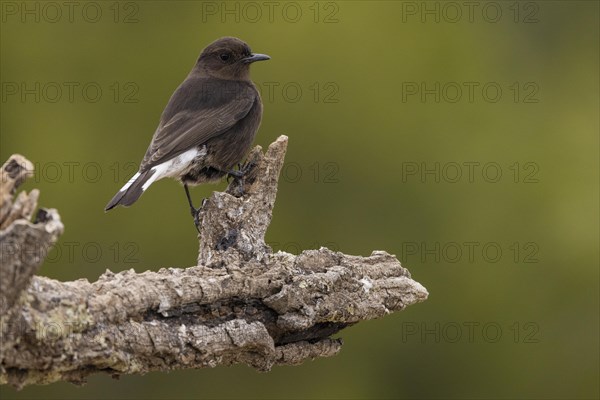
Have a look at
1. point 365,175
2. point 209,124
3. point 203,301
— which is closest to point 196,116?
point 209,124

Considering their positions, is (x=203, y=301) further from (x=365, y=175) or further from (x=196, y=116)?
(x=365, y=175)

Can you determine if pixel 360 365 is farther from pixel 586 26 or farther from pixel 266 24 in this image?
pixel 586 26

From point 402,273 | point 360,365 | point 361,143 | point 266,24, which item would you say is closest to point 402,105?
point 361,143

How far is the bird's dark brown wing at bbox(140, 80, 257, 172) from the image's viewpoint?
895 cm

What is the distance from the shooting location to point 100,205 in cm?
1408

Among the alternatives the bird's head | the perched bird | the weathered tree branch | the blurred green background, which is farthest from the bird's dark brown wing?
the blurred green background

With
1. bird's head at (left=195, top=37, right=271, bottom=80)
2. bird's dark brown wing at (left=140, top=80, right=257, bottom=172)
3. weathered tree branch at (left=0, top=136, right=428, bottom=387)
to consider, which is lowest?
weathered tree branch at (left=0, top=136, right=428, bottom=387)

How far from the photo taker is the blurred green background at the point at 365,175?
1425 cm

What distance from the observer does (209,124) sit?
930cm

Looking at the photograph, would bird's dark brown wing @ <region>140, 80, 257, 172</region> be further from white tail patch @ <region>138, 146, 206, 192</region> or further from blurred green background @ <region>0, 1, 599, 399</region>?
blurred green background @ <region>0, 1, 599, 399</region>

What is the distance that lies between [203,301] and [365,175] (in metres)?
8.40

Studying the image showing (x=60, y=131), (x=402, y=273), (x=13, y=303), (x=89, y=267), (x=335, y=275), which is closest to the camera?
(x=13, y=303)

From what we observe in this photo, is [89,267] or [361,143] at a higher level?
[361,143]

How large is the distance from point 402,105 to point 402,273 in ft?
25.7
